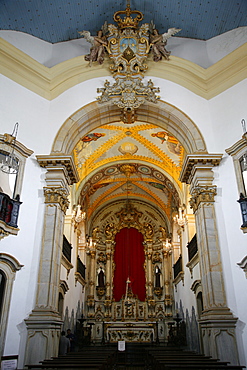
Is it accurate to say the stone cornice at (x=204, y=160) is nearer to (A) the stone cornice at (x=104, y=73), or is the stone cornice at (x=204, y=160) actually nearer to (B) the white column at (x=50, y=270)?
(A) the stone cornice at (x=104, y=73)

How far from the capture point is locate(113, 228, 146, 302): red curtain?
18.3 m

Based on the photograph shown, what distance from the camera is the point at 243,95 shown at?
9.04 meters

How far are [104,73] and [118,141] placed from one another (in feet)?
12.4

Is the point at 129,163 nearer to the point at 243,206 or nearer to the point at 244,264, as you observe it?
the point at 243,206

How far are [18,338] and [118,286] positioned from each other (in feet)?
37.6

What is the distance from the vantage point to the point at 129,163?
1511cm

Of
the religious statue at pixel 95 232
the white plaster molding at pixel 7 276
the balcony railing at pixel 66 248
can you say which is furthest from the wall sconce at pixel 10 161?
the religious statue at pixel 95 232

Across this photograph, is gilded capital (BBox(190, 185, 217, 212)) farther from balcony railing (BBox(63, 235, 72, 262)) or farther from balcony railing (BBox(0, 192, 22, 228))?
balcony railing (BBox(63, 235, 72, 262))

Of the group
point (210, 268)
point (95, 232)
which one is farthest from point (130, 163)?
point (210, 268)

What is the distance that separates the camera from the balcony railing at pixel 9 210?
761 cm

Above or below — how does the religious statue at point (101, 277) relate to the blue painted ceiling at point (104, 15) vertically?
below

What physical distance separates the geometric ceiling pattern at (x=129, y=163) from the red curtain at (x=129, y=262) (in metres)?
A: 2.54

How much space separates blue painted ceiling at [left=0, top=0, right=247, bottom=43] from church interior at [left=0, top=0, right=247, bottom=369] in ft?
0.10

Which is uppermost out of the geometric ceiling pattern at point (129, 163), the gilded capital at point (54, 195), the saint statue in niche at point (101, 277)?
the geometric ceiling pattern at point (129, 163)
